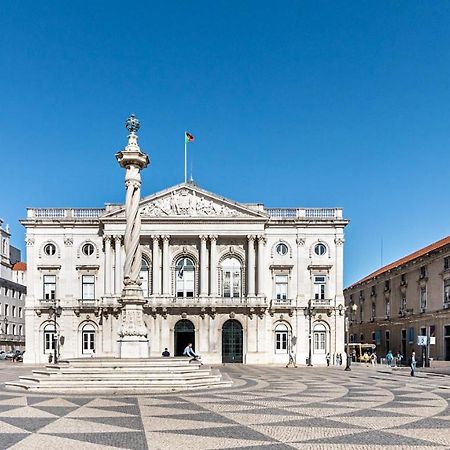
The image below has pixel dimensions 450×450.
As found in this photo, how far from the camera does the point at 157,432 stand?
52.6 ft

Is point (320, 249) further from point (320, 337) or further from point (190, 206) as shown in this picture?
point (190, 206)

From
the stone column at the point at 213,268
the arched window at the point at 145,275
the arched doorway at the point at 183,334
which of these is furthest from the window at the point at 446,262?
the arched window at the point at 145,275

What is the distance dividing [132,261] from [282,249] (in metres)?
34.7

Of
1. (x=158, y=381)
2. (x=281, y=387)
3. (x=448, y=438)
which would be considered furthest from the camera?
(x=281, y=387)

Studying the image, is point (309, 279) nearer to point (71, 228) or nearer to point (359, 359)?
point (359, 359)

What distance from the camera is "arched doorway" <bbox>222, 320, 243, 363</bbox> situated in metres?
64.1

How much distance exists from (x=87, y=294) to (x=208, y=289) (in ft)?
40.0

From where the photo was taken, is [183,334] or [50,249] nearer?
[183,334]

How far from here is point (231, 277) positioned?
65.1 metres

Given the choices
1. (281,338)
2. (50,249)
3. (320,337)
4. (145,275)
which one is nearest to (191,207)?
(145,275)

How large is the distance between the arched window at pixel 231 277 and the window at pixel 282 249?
14.0 ft

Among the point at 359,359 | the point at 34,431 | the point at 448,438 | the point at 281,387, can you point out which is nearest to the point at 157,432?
the point at 34,431

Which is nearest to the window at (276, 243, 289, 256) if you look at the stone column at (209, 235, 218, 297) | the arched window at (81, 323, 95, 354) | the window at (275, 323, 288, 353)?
the stone column at (209, 235, 218, 297)

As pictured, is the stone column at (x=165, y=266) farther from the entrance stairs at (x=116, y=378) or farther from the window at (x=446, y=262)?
the entrance stairs at (x=116, y=378)
